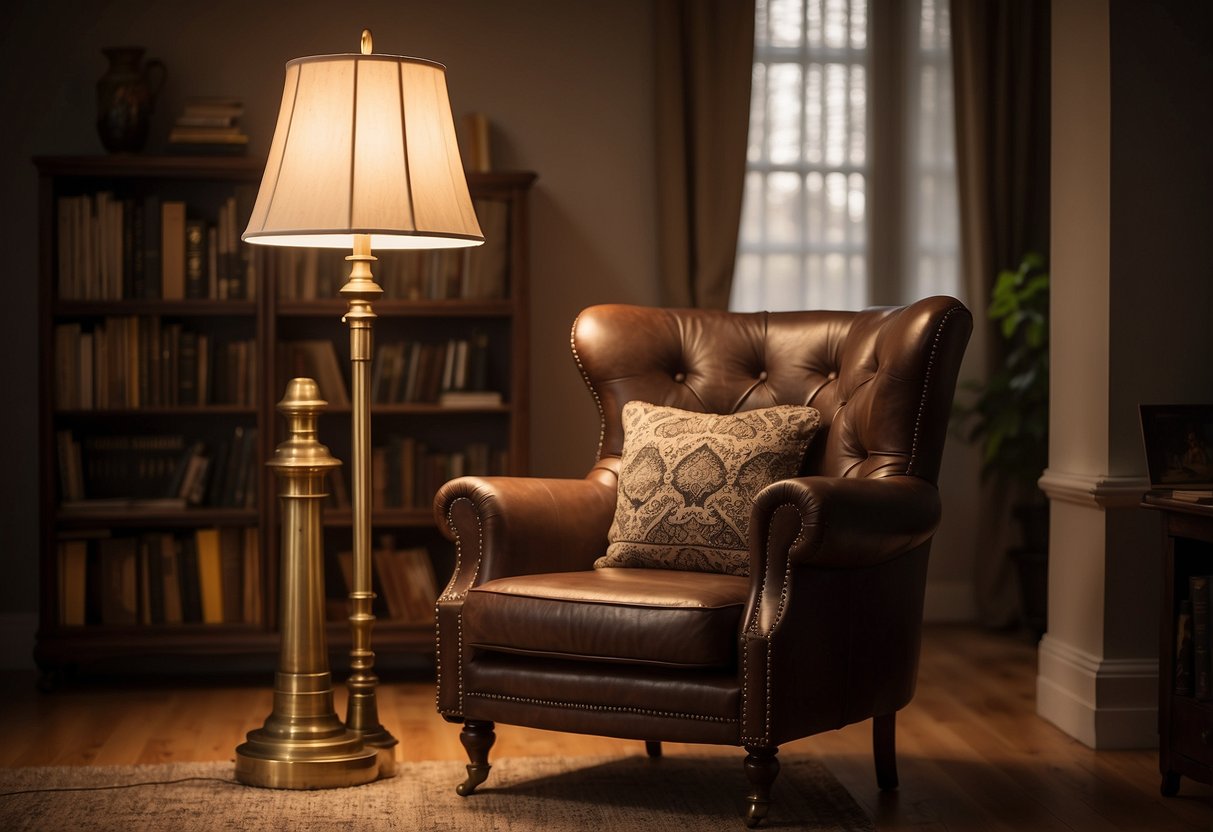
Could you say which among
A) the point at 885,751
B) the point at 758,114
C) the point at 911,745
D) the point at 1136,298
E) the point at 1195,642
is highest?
the point at 758,114

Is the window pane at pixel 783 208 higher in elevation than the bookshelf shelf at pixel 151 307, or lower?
higher

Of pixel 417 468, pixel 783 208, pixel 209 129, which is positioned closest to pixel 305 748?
pixel 417 468

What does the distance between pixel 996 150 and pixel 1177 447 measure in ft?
7.00

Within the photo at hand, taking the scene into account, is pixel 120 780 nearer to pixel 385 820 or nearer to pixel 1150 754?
pixel 385 820

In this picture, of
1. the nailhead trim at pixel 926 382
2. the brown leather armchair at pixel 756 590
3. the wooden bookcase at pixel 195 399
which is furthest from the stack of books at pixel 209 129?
the nailhead trim at pixel 926 382

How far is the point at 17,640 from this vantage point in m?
4.43

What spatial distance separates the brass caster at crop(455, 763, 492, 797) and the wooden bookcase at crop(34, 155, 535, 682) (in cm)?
131

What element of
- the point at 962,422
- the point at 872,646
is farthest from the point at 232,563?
the point at 962,422

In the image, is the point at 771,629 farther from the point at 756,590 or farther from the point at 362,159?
the point at 362,159

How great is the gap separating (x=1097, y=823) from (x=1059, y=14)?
6.65ft

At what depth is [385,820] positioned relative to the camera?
8.81 ft

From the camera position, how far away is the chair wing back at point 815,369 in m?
2.86

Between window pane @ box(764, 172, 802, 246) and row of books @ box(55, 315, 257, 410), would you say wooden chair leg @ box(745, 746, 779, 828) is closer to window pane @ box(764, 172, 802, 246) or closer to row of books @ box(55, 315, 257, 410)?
row of books @ box(55, 315, 257, 410)

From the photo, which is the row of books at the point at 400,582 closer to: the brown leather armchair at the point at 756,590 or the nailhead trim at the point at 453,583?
the brown leather armchair at the point at 756,590
